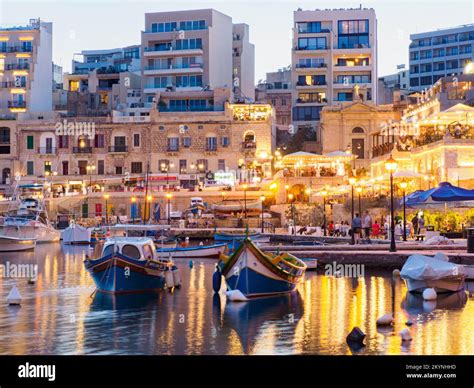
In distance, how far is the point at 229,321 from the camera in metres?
20.3

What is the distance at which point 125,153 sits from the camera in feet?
236

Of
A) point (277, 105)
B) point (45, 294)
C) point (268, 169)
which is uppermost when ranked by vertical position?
point (277, 105)

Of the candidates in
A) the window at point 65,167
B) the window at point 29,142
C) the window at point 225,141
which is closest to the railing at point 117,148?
the window at point 65,167

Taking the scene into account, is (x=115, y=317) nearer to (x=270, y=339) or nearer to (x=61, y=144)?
(x=270, y=339)

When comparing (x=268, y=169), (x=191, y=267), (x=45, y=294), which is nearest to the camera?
(x=45, y=294)

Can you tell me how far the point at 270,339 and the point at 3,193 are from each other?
5751cm

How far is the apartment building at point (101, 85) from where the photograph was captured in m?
80.6

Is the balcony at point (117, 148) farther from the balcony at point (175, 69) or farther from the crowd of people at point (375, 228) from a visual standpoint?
the crowd of people at point (375, 228)

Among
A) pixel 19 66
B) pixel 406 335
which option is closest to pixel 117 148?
pixel 19 66

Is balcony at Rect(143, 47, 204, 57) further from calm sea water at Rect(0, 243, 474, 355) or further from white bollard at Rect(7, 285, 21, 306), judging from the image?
white bollard at Rect(7, 285, 21, 306)

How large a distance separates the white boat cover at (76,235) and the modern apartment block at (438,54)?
54565mm

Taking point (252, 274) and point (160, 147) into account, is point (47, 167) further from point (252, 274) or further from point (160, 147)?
point (252, 274)

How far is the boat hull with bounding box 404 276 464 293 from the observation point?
24.4 m

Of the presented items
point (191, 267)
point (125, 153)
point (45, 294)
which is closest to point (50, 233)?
point (125, 153)
